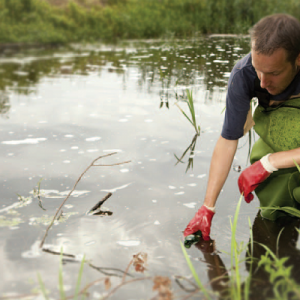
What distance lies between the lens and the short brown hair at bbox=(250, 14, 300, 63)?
1.92 m

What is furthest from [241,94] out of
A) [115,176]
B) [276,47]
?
[115,176]

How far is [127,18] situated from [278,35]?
9561mm

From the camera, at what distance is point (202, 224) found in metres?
2.24

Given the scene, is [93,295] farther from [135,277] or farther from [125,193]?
[125,193]

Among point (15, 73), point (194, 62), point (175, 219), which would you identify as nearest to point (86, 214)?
point (175, 219)

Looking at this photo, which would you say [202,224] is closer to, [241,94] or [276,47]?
[241,94]

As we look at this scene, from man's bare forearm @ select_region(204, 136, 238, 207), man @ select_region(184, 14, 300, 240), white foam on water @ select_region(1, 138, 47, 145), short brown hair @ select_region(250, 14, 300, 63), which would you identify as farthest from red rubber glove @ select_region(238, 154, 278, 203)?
white foam on water @ select_region(1, 138, 47, 145)

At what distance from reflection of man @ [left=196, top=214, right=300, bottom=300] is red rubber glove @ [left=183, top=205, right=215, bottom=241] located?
6 cm

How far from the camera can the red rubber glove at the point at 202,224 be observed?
2.24 meters

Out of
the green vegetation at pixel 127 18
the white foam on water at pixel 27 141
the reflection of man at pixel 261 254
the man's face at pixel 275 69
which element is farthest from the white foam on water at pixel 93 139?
the green vegetation at pixel 127 18

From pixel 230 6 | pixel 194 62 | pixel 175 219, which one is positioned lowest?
pixel 175 219

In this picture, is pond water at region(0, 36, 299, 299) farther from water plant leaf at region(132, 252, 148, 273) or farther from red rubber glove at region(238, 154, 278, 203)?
red rubber glove at region(238, 154, 278, 203)

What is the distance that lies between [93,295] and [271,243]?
98 centimetres

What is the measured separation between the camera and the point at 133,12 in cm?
1111
